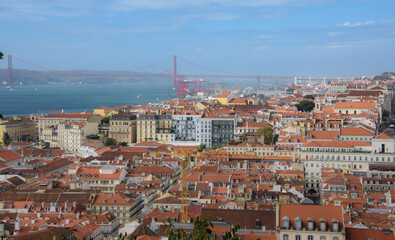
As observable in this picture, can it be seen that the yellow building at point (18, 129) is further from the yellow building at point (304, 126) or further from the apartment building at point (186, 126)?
the yellow building at point (304, 126)

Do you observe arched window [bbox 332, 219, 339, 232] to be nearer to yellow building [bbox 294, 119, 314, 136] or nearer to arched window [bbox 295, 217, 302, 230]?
arched window [bbox 295, 217, 302, 230]

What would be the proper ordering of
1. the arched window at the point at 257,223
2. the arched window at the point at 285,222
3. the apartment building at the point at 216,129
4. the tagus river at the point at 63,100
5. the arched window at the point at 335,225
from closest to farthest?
the arched window at the point at 335,225 → the arched window at the point at 285,222 → the arched window at the point at 257,223 → the apartment building at the point at 216,129 → the tagus river at the point at 63,100

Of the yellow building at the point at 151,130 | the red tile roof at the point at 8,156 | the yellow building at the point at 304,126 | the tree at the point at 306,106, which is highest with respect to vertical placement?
the tree at the point at 306,106

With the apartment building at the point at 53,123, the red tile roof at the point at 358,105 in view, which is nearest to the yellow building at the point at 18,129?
the apartment building at the point at 53,123

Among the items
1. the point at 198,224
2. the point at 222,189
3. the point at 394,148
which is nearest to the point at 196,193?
the point at 222,189

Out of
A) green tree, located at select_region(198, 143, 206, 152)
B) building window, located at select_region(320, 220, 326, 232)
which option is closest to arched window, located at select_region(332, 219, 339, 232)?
building window, located at select_region(320, 220, 326, 232)

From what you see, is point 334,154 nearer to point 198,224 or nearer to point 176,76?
point 198,224
